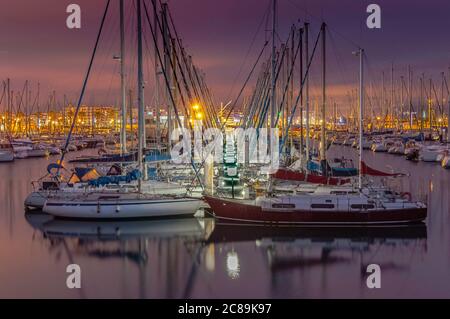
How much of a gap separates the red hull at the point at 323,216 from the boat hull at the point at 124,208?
212 centimetres

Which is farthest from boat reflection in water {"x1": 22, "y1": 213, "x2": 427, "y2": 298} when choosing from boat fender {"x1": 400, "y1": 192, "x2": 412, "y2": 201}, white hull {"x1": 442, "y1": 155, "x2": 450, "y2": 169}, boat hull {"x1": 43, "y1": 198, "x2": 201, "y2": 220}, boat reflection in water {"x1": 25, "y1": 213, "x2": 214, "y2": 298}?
white hull {"x1": 442, "y1": 155, "x2": 450, "y2": 169}

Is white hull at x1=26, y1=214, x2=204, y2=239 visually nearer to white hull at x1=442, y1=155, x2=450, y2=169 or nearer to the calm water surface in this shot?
the calm water surface

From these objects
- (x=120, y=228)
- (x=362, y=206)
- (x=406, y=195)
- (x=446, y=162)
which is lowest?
(x=120, y=228)

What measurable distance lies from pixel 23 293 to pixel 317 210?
11.2 meters

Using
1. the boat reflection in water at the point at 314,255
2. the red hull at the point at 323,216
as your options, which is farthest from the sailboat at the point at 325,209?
the boat reflection in water at the point at 314,255

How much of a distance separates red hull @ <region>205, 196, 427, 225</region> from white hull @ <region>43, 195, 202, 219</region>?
2.09m

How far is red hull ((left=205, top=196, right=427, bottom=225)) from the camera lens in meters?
21.6

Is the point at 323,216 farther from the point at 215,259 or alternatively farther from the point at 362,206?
the point at 215,259

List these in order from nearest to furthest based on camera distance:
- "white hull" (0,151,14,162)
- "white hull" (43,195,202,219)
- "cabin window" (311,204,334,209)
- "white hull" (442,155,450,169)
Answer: "cabin window" (311,204,334,209), "white hull" (43,195,202,219), "white hull" (442,155,450,169), "white hull" (0,151,14,162)

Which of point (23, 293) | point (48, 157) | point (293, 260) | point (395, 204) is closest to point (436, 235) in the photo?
point (395, 204)

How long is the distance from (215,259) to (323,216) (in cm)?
564

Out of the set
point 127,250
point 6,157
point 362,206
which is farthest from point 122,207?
point 6,157

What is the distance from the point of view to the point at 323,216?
21.8 m
